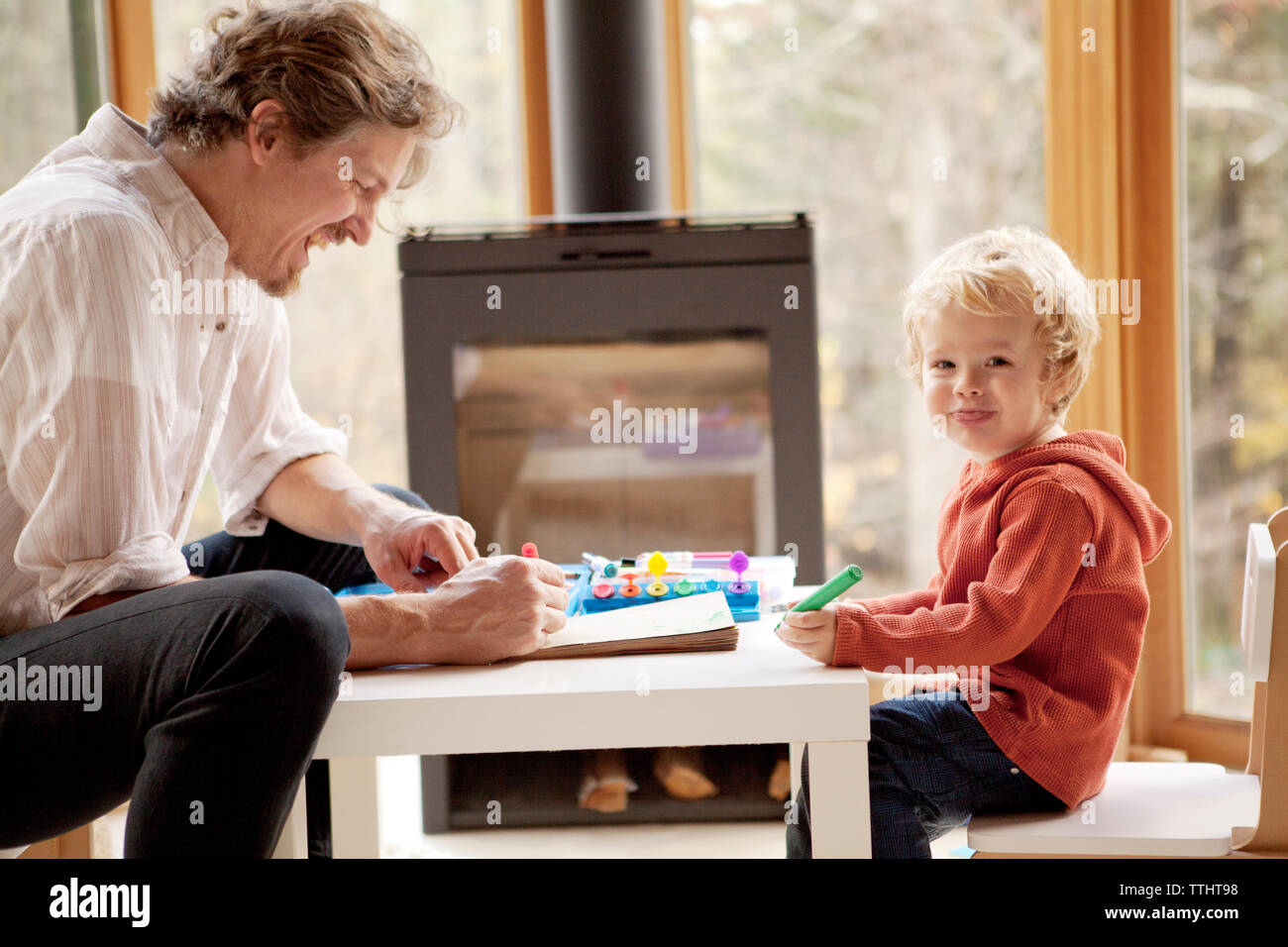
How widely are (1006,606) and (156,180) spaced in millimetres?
932

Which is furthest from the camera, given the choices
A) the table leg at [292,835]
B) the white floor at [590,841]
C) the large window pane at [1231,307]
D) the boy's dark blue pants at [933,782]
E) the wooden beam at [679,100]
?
the wooden beam at [679,100]

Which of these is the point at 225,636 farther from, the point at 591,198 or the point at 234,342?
the point at 591,198

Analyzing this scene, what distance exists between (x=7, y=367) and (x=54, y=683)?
0.29m

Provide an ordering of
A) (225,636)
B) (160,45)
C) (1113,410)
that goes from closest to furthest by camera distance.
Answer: (225,636), (1113,410), (160,45)

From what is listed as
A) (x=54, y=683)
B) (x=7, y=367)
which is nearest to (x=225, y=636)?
(x=54, y=683)

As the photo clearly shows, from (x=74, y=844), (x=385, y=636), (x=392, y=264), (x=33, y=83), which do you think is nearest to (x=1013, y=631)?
(x=385, y=636)

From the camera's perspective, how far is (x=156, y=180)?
1227mm

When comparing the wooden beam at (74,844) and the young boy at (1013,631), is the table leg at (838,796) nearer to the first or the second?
the young boy at (1013,631)

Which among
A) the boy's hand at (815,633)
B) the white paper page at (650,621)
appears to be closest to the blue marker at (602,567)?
the white paper page at (650,621)

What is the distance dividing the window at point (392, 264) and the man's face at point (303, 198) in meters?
1.21

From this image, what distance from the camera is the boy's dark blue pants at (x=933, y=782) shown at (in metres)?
1.12

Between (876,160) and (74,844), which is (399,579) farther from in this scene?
(876,160)

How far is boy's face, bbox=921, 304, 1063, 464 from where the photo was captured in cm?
126

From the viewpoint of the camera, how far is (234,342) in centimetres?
135
